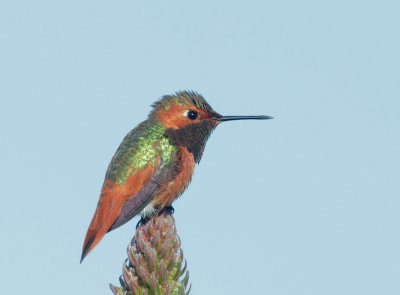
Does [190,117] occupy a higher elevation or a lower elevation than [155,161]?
higher

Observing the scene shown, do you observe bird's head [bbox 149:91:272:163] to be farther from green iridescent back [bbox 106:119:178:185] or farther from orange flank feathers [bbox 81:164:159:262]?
orange flank feathers [bbox 81:164:159:262]

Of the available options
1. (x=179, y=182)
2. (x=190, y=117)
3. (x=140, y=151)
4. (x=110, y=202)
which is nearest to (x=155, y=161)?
(x=140, y=151)

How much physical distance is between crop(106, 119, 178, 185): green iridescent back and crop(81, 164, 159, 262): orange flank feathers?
8cm

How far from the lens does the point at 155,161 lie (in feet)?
29.2

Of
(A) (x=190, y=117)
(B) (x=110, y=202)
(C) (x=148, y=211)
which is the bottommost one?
(B) (x=110, y=202)

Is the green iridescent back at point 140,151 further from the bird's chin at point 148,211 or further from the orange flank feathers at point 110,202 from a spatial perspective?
the bird's chin at point 148,211

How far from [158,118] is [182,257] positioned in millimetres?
4284

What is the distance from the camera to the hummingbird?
832 cm

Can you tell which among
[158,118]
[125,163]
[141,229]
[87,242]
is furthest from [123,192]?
[141,229]

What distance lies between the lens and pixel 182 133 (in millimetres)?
9477

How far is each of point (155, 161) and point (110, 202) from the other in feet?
3.31

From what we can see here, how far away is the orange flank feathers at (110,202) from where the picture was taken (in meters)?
7.80

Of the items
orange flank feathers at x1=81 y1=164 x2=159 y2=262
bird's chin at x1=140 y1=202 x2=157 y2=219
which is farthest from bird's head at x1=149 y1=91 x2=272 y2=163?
bird's chin at x1=140 y1=202 x2=157 y2=219

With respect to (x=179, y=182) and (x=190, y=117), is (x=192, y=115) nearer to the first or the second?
(x=190, y=117)
